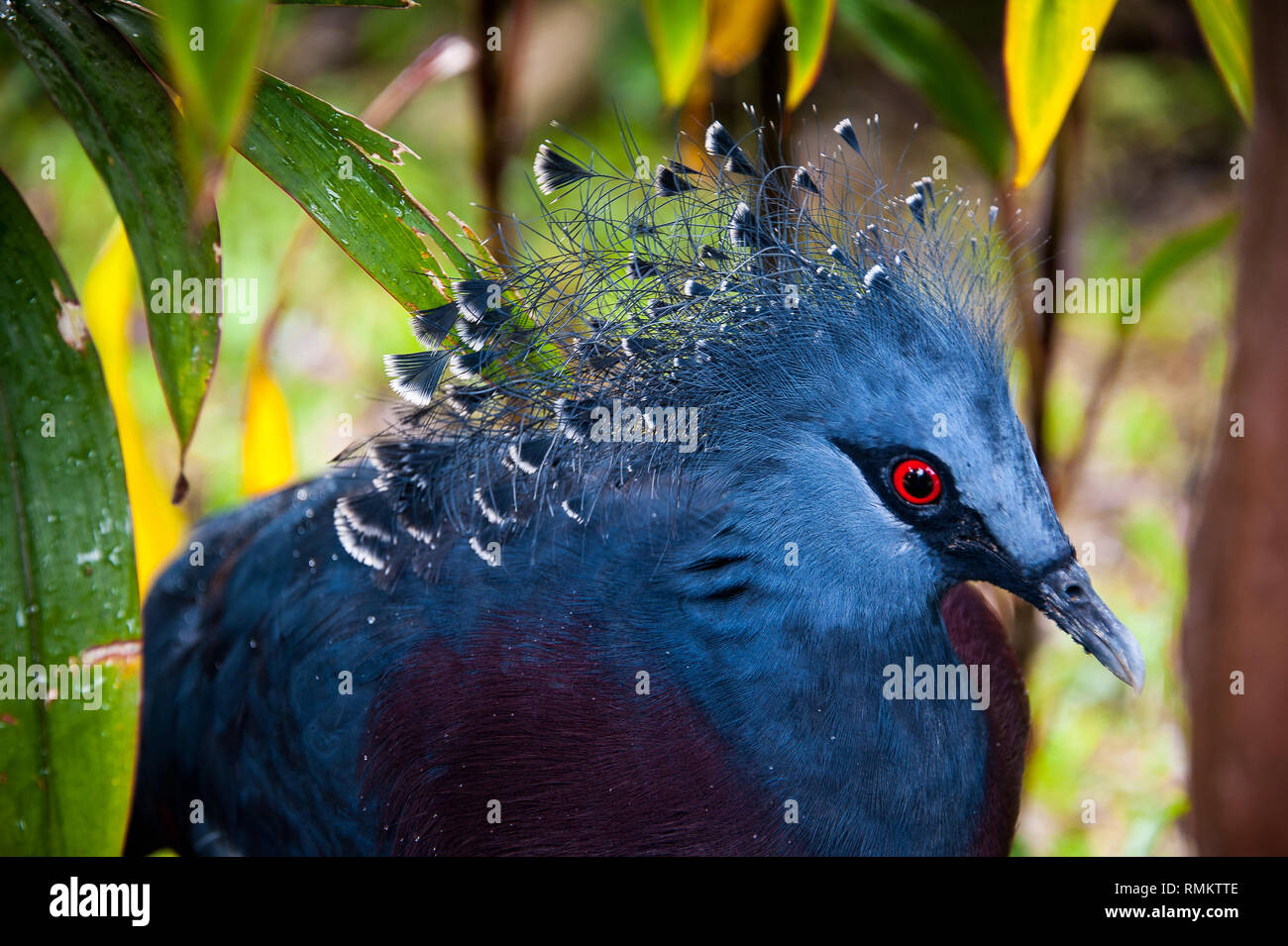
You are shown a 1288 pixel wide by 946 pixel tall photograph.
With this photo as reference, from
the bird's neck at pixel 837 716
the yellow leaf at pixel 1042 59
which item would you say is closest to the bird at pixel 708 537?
the bird's neck at pixel 837 716

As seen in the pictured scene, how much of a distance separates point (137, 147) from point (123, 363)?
777 mm

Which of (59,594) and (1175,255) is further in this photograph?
(1175,255)

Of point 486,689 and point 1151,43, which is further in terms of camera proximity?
point 1151,43

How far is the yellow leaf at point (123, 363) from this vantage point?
5.35 feet

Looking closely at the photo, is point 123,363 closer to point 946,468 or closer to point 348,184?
point 348,184

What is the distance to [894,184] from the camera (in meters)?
1.18

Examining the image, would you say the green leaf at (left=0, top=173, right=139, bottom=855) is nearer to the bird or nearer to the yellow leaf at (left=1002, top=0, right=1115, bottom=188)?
the bird

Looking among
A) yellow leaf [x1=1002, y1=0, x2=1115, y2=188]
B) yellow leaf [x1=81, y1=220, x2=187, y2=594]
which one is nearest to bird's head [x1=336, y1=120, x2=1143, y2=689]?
yellow leaf [x1=1002, y1=0, x2=1115, y2=188]

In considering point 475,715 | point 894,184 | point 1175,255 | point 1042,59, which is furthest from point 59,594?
point 1175,255

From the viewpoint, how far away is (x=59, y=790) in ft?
3.28

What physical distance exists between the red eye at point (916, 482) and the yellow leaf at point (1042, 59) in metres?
0.29

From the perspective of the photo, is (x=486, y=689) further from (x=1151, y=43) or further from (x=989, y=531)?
(x=1151, y=43)

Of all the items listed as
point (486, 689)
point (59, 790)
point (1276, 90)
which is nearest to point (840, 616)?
point (486, 689)

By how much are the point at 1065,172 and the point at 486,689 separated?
121cm
